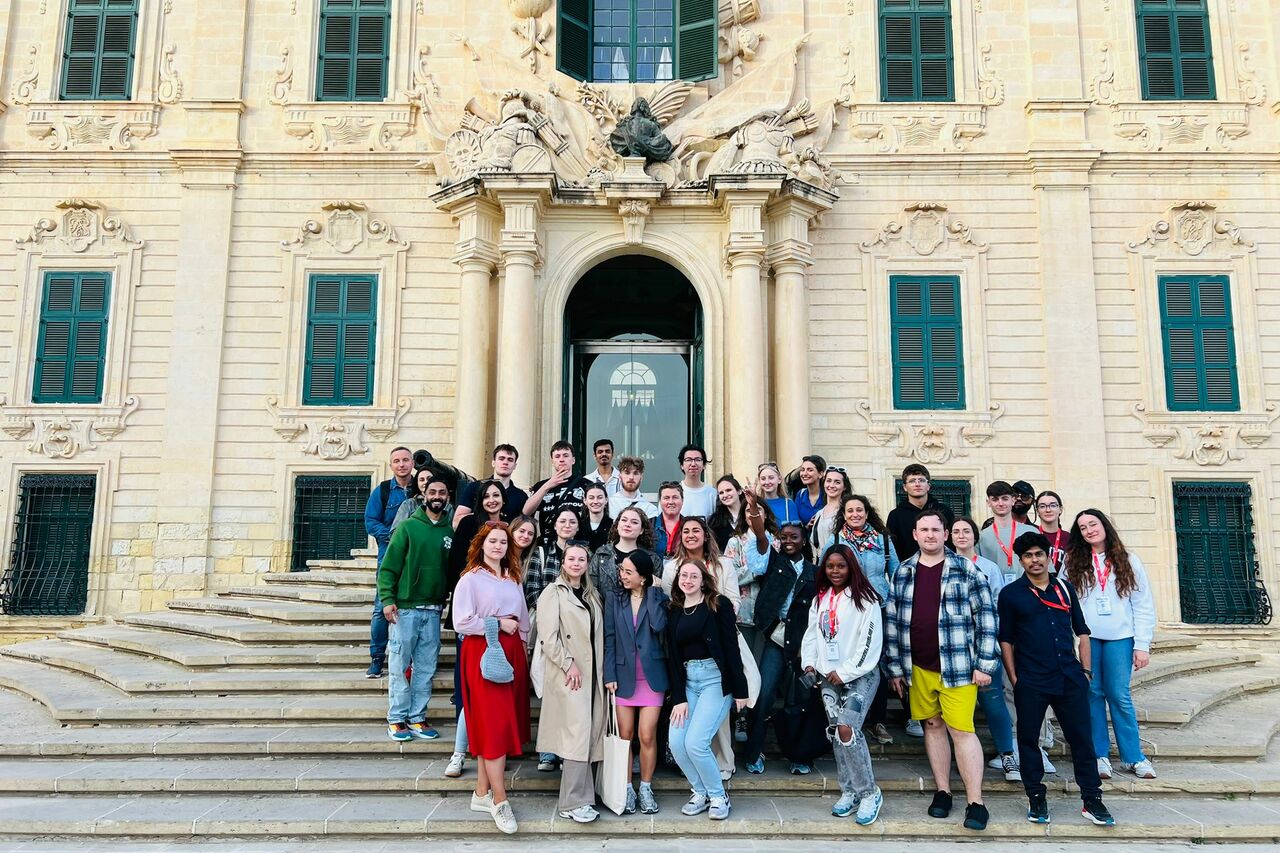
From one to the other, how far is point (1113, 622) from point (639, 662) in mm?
3391

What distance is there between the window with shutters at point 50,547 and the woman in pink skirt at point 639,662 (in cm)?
1036

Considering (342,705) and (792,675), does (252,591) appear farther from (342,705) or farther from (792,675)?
(792,675)

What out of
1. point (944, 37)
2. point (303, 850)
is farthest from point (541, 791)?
point (944, 37)

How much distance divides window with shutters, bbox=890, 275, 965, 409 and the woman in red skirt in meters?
8.66

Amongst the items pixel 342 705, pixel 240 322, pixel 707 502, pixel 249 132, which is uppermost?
pixel 249 132

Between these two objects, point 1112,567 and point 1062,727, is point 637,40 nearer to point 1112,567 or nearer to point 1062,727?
point 1112,567

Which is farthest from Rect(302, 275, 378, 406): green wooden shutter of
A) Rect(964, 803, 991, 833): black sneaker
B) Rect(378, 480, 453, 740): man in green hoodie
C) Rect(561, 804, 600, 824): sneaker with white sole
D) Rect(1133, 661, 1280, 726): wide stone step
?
Rect(1133, 661, 1280, 726): wide stone step

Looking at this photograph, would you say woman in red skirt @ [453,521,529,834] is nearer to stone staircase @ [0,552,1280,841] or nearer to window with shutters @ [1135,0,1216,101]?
stone staircase @ [0,552,1280,841]

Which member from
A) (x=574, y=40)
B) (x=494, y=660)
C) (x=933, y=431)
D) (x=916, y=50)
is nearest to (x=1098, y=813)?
(x=494, y=660)

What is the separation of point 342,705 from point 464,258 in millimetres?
7199

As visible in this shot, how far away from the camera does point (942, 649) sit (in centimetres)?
548

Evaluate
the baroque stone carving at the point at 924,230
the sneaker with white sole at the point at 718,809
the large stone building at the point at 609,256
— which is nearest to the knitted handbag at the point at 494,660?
the sneaker with white sole at the point at 718,809

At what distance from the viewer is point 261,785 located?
6113mm

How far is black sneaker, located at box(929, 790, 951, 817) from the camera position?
5.59m
